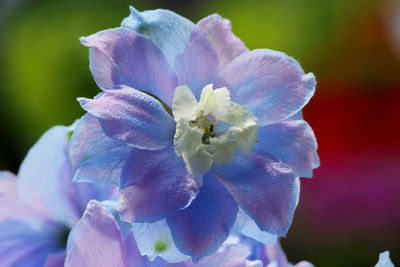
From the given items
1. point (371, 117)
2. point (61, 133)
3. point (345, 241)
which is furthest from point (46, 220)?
point (371, 117)

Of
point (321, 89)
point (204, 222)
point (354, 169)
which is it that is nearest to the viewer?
point (204, 222)

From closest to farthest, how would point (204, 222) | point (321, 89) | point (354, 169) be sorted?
point (204, 222)
point (354, 169)
point (321, 89)

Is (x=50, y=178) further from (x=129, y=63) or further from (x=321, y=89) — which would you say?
(x=321, y=89)

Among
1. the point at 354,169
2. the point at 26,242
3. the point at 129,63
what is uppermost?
the point at 129,63

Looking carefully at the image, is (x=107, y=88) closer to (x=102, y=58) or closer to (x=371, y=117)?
(x=102, y=58)

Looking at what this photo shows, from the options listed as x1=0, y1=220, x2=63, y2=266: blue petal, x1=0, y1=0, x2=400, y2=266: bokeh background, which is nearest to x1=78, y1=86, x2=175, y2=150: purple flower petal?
x1=0, y1=220, x2=63, y2=266: blue petal

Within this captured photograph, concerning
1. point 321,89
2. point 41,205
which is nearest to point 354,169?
point 321,89

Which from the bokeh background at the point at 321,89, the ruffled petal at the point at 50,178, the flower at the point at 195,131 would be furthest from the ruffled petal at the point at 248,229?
the bokeh background at the point at 321,89

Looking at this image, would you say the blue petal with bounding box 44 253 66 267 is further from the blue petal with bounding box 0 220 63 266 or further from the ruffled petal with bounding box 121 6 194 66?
the ruffled petal with bounding box 121 6 194 66
